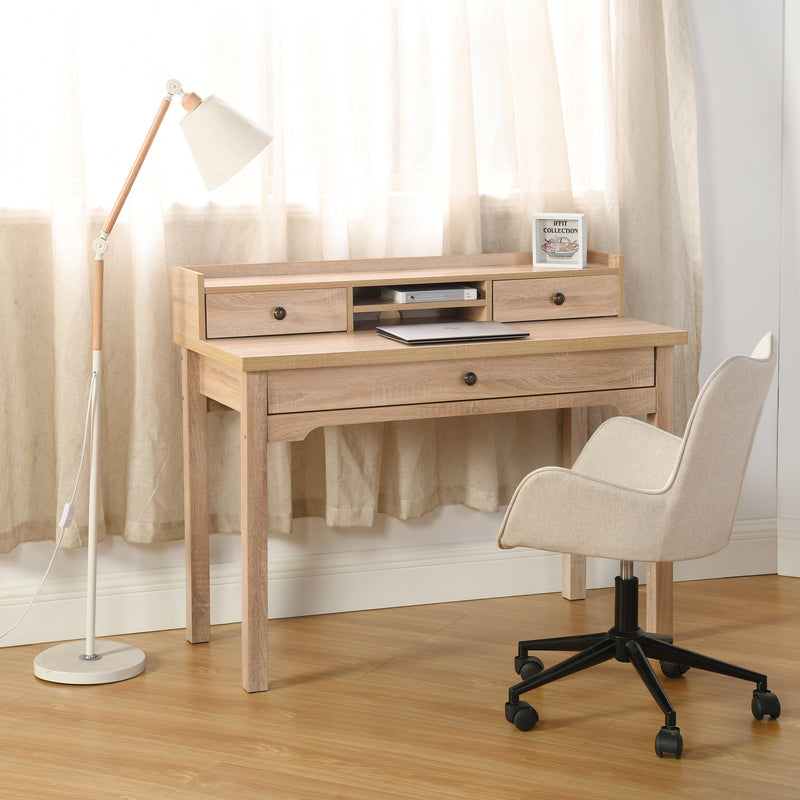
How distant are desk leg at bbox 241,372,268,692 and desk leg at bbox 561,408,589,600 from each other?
1038mm

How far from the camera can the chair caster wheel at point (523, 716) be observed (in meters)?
2.52

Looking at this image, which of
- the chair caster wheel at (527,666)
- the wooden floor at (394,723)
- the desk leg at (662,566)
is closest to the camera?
the wooden floor at (394,723)

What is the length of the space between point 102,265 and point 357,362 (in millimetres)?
657

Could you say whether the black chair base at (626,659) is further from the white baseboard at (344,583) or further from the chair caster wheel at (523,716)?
the white baseboard at (344,583)

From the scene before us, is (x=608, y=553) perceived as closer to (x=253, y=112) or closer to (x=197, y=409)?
(x=197, y=409)

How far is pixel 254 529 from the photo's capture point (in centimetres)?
268

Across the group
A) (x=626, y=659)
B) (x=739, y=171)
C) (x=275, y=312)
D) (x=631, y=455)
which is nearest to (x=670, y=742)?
(x=626, y=659)

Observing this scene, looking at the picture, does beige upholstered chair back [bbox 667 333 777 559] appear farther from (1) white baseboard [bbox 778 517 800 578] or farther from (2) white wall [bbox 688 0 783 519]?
(1) white baseboard [bbox 778 517 800 578]

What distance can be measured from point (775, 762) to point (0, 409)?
1.95 metres

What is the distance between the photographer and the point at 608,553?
96.0 inches

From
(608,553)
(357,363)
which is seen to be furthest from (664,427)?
(357,363)

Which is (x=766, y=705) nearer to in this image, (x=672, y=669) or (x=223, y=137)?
(x=672, y=669)

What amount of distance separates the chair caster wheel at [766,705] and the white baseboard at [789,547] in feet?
3.71

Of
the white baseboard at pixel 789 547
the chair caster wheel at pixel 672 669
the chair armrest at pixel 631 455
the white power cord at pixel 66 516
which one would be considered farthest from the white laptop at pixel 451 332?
the white baseboard at pixel 789 547
